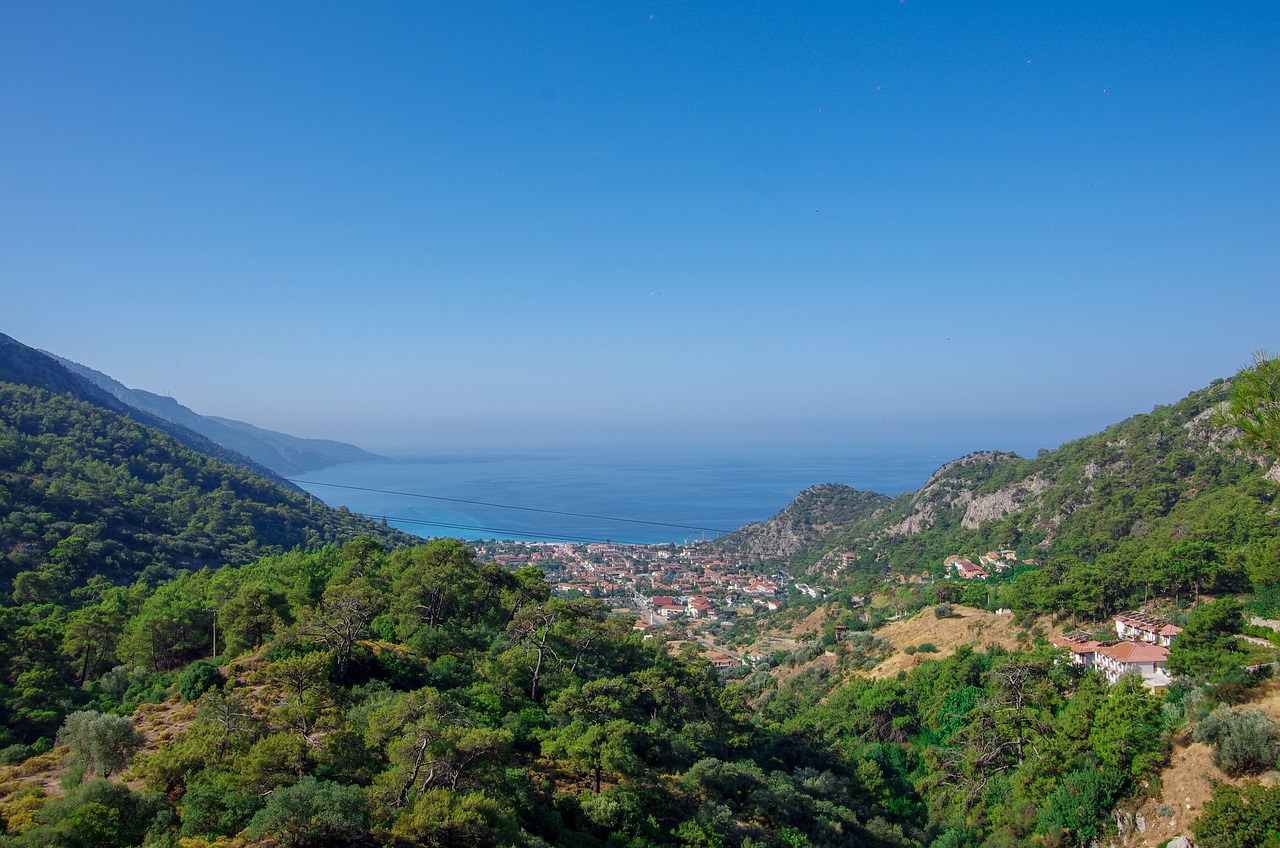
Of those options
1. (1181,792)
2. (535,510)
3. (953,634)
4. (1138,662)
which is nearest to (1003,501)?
(953,634)

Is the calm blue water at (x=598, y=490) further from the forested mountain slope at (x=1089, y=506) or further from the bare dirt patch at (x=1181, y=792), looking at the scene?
the bare dirt patch at (x=1181, y=792)

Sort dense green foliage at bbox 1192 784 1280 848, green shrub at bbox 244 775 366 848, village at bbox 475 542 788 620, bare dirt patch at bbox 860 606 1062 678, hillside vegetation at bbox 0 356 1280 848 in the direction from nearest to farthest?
green shrub at bbox 244 775 366 848 → hillside vegetation at bbox 0 356 1280 848 → dense green foliage at bbox 1192 784 1280 848 → bare dirt patch at bbox 860 606 1062 678 → village at bbox 475 542 788 620

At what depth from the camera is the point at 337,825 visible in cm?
684

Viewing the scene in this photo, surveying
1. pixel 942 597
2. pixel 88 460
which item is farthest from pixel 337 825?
pixel 88 460

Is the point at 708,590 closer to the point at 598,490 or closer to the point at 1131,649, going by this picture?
the point at 1131,649

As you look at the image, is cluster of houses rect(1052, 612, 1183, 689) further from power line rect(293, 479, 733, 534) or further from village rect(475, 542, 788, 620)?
power line rect(293, 479, 733, 534)

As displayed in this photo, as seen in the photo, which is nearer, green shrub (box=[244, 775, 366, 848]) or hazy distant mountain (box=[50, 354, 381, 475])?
green shrub (box=[244, 775, 366, 848])

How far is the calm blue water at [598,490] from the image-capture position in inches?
3371

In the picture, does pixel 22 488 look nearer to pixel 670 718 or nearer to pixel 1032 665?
pixel 670 718

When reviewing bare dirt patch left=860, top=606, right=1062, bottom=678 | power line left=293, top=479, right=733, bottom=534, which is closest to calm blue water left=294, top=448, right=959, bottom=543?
power line left=293, top=479, right=733, bottom=534

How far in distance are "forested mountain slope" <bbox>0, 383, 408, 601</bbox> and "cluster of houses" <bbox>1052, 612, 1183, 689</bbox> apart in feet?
103

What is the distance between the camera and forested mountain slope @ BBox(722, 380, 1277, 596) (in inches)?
996

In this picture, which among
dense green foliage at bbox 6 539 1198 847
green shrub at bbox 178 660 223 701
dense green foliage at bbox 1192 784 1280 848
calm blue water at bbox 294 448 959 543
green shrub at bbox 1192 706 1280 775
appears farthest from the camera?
calm blue water at bbox 294 448 959 543

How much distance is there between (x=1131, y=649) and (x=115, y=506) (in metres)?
42.5
